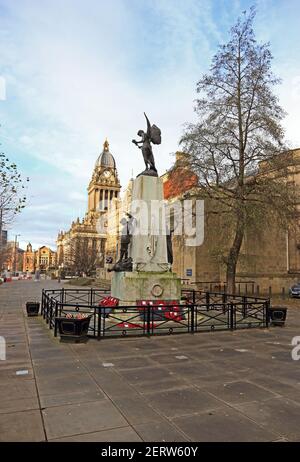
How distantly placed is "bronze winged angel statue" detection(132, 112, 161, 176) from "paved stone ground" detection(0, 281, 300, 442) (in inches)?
315

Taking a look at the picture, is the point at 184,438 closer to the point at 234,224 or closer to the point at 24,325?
the point at 24,325

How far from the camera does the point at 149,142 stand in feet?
52.2

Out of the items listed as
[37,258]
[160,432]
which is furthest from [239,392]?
[37,258]

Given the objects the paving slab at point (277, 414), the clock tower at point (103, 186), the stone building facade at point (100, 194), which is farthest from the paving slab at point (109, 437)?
the clock tower at point (103, 186)

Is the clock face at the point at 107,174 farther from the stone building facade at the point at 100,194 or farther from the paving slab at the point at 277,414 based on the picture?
the paving slab at the point at 277,414

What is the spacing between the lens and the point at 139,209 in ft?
47.7

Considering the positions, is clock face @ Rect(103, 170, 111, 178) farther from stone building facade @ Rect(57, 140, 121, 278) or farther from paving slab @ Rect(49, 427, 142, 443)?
paving slab @ Rect(49, 427, 142, 443)

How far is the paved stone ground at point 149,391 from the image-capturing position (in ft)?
14.5

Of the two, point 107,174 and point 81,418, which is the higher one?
point 107,174

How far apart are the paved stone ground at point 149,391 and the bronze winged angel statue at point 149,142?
7993mm

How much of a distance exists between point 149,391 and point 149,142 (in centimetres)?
1204

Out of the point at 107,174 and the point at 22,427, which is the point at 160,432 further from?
the point at 107,174

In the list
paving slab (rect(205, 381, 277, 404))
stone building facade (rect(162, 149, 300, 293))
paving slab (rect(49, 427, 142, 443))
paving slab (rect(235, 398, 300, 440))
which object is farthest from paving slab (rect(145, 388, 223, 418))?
stone building facade (rect(162, 149, 300, 293))

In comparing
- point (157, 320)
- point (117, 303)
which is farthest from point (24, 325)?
point (157, 320)
